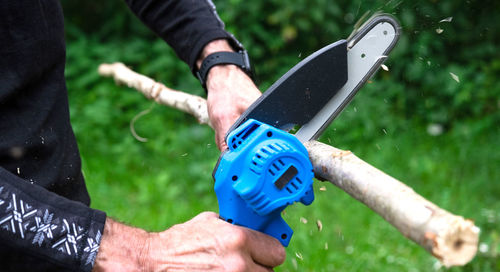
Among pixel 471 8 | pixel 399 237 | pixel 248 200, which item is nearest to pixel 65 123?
pixel 248 200

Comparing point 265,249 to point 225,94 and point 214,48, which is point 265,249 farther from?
point 214,48

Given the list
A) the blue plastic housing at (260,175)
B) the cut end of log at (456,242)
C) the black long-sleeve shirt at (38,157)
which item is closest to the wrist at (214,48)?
the black long-sleeve shirt at (38,157)

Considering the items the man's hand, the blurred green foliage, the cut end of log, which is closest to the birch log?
the cut end of log

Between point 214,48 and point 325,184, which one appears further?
point 325,184

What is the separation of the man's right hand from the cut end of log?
42 centimetres

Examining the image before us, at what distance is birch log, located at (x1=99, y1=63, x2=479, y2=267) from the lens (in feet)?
3.05

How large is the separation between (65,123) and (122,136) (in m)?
3.11

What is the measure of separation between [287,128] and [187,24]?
65 centimetres

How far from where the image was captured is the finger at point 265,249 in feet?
3.98

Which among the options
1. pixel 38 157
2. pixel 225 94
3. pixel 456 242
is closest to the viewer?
pixel 456 242

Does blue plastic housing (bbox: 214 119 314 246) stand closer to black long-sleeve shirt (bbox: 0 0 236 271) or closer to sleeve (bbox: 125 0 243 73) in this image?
black long-sleeve shirt (bbox: 0 0 236 271)

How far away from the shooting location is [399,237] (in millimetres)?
3125

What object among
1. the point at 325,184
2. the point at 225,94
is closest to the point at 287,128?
the point at 225,94

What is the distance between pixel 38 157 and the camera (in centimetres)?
135
